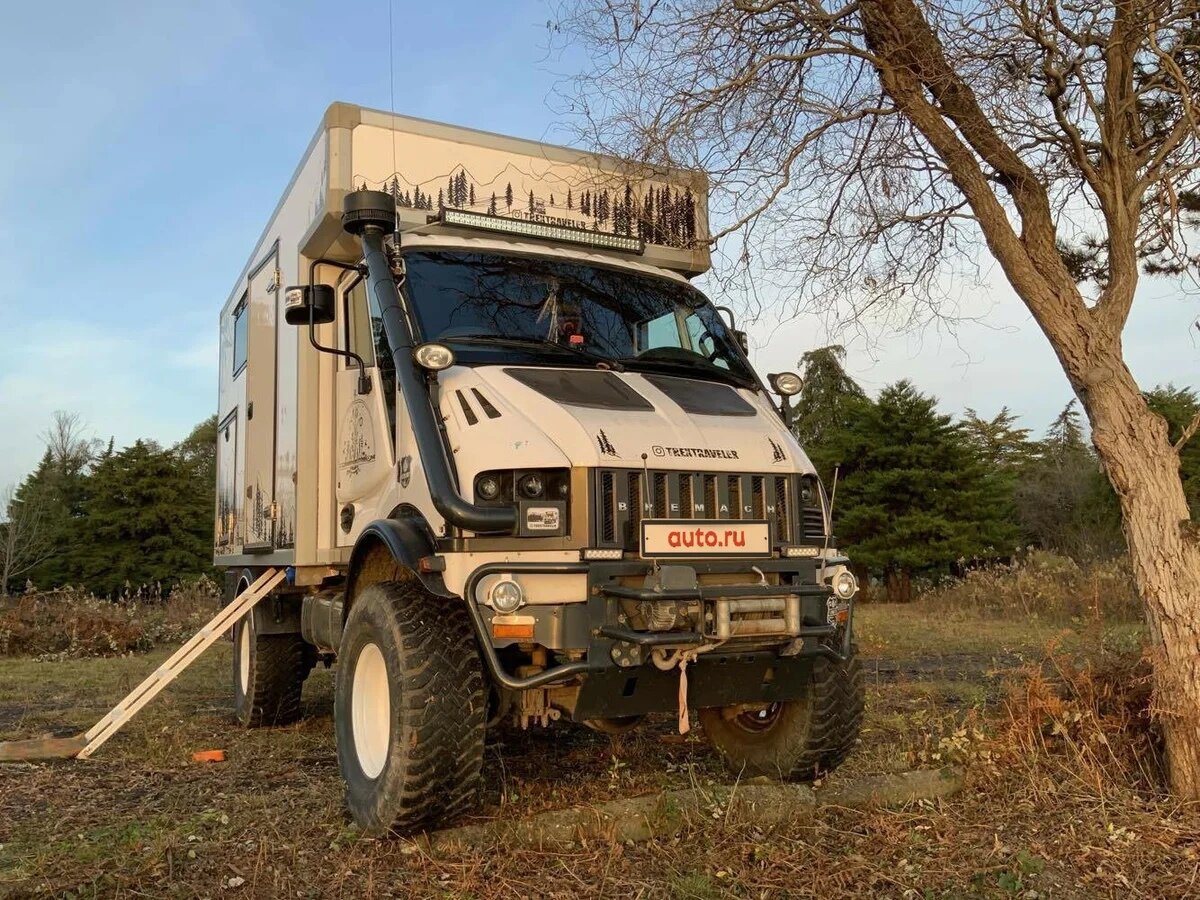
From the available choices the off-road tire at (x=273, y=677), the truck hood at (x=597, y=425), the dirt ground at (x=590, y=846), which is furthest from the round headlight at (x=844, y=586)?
the off-road tire at (x=273, y=677)

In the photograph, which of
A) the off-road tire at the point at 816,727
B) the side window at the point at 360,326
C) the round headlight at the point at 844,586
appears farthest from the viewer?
the side window at the point at 360,326

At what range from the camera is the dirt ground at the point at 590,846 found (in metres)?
3.93

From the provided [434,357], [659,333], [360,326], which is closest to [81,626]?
[360,326]

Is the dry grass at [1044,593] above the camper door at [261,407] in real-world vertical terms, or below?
below

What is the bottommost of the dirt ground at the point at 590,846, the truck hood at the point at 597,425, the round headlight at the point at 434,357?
the dirt ground at the point at 590,846

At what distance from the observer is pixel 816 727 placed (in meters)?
4.98

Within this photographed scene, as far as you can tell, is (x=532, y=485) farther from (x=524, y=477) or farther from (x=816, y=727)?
(x=816, y=727)

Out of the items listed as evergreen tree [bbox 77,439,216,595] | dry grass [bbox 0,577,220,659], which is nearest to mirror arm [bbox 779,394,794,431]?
dry grass [bbox 0,577,220,659]

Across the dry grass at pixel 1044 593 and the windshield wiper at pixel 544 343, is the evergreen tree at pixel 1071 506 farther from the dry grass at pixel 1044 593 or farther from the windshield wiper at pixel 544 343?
the windshield wiper at pixel 544 343

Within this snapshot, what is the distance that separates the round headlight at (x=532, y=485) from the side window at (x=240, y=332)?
4.49 m

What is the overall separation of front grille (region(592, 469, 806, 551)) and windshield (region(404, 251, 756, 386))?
1001mm

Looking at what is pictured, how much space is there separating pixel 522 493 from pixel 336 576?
2652 mm

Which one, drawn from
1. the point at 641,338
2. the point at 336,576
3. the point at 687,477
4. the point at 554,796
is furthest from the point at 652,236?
the point at 554,796

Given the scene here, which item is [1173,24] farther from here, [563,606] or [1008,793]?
[563,606]
